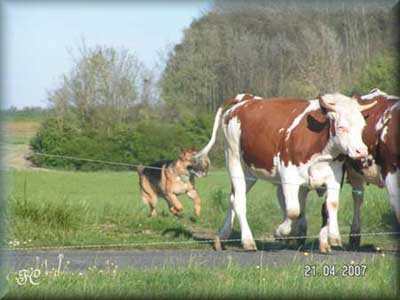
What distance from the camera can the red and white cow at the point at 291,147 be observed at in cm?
1262

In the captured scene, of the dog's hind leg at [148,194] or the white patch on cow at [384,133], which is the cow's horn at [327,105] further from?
the dog's hind leg at [148,194]

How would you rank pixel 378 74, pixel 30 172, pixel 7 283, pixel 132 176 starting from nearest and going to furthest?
pixel 7 283, pixel 30 172, pixel 132 176, pixel 378 74

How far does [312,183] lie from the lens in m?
13.0

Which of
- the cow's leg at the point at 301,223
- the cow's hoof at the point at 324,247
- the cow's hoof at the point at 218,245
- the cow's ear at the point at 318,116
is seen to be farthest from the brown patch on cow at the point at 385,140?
the cow's hoof at the point at 218,245

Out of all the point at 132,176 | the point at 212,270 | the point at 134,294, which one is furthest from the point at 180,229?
the point at 132,176

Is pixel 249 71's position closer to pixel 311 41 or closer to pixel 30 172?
pixel 311 41

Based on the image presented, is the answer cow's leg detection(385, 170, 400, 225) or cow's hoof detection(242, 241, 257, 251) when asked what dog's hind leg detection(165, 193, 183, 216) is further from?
cow's leg detection(385, 170, 400, 225)

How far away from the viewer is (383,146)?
12.7 metres

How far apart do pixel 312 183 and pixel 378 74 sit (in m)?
22.6

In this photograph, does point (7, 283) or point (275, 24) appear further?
point (275, 24)

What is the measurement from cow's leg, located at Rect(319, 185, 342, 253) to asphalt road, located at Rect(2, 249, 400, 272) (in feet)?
0.53

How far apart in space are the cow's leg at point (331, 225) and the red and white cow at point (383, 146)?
1.60 feet

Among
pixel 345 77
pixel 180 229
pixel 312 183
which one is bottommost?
pixel 180 229

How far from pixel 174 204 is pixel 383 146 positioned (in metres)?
6.55
